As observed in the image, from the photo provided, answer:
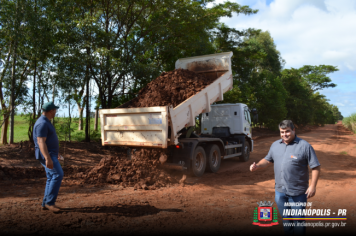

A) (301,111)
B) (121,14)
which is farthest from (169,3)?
(301,111)

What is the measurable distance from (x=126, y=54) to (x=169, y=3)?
324 cm

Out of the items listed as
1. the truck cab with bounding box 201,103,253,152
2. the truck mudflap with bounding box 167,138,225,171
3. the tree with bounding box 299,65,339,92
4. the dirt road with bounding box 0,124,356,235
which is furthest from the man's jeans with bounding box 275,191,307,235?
the tree with bounding box 299,65,339,92

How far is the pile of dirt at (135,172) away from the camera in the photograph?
716 cm

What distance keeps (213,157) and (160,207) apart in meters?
4.38

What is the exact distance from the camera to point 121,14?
12742 mm

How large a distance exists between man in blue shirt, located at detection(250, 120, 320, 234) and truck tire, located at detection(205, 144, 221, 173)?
17.7 feet

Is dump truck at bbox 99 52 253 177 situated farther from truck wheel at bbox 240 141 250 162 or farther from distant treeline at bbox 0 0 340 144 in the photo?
distant treeline at bbox 0 0 340 144

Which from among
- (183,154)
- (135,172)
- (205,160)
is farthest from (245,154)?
(135,172)

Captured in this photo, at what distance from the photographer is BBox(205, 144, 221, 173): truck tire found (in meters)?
8.74

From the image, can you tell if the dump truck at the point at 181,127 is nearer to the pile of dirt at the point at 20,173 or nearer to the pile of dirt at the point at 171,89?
the pile of dirt at the point at 171,89

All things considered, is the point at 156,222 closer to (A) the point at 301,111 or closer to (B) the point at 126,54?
(B) the point at 126,54

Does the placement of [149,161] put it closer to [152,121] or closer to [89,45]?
[152,121]

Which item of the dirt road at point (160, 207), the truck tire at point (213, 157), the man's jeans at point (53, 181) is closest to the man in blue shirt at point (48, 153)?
the man's jeans at point (53, 181)

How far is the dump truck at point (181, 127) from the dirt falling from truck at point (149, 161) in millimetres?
347
